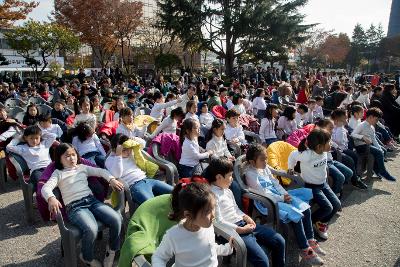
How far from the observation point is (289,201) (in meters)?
3.73

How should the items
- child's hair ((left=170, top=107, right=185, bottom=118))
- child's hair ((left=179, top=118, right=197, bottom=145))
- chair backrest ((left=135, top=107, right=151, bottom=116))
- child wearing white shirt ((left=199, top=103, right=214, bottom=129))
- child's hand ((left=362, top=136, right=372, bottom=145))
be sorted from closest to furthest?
child's hair ((left=179, top=118, right=197, bottom=145)), child's hand ((left=362, top=136, right=372, bottom=145)), child's hair ((left=170, top=107, right=185, bottom=118)), child wearing white shirt ((left=199, top=103, right=214, bottom=129)), chair backrest ((left=135, top=107, right=151, bottom=116))

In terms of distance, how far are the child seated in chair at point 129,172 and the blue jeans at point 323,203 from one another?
177cm

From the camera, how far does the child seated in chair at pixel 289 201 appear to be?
3525 millimetres

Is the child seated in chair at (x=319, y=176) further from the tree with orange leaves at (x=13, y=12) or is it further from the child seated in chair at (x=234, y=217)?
the tree with orange leaves at (x=13, y=12)

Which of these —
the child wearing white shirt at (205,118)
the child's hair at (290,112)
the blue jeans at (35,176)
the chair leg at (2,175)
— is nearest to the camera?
the blue jeans at (35,176)

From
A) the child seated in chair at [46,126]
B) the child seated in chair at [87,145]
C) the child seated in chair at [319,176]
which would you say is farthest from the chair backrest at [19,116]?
the child seated in chair at [319,176]

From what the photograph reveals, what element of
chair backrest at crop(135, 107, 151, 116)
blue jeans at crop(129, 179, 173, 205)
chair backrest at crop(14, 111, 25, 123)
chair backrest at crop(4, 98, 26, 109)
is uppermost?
chair backrest at crop(4, 98, 26, 109)

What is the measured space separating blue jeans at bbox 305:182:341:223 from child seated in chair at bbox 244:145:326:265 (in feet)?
0.82

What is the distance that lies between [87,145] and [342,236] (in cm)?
382

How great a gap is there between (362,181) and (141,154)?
4046mm

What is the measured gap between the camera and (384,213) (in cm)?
485

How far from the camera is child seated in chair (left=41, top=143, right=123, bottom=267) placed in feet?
10.4

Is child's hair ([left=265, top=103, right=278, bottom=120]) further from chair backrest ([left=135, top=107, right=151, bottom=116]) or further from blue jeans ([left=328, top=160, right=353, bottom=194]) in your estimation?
chair backrest ([left=135, top=107, right=151, bottom=116])

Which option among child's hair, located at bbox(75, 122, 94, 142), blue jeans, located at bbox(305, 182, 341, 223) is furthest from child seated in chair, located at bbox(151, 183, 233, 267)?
child's hair, located at bbox(75, 122, 94, 142)
